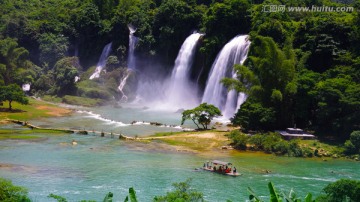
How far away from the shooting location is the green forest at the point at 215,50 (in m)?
49.9

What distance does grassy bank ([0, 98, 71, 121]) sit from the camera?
201 ft

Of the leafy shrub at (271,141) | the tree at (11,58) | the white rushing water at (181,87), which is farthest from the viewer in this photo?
the tree at (11,58)

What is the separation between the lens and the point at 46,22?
95250 mm

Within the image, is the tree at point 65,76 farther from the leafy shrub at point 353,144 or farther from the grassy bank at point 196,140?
the leafy shrub at point 353,144

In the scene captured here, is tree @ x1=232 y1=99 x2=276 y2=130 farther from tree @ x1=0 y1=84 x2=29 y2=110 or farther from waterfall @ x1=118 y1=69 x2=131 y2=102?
waterfall @ x1=118 y1=69 x2=131 y2=102

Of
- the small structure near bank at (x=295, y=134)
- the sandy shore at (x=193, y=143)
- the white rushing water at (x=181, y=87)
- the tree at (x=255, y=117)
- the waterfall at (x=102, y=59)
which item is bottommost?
the sandy shore at (x=193, y=143)

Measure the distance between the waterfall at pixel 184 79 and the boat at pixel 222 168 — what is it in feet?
120

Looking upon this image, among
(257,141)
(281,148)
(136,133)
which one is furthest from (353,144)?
(136,133)

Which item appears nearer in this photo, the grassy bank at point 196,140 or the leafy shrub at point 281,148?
the leafy shrub at point 281,148

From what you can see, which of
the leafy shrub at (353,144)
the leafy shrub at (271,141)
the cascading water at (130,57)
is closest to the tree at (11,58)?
the cascading water at (130,57)

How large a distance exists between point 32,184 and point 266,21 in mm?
38619

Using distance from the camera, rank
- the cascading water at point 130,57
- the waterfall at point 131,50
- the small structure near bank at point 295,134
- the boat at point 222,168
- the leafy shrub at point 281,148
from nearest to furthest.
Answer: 1. the boat at point 222,168
2. the leafy shrub at point 281,148
3. the small structure near bank at point 295,134
4. the cascading water at point 130,57
5. the waterfall at point 131,50

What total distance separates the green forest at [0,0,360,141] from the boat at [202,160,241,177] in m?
13.1

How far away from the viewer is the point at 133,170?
1433 inches
